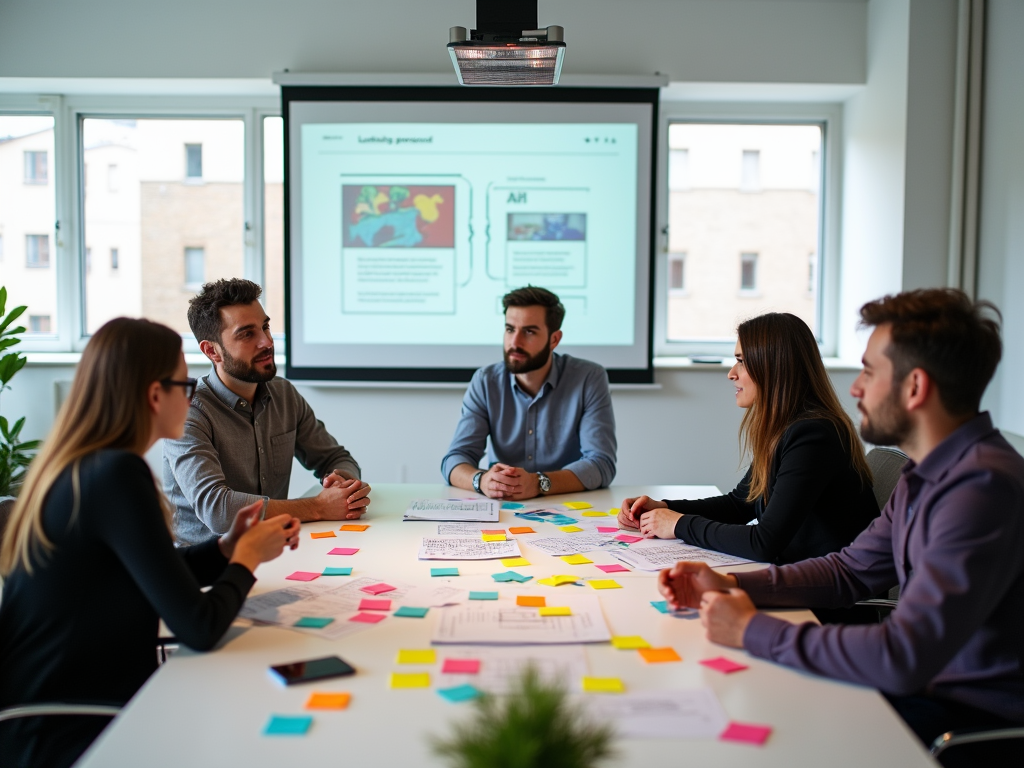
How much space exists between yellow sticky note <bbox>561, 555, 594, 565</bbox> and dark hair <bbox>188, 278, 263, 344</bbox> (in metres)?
1.31

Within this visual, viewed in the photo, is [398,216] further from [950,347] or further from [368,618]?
[950,347]

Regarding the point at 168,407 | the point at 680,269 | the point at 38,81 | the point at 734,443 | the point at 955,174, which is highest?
the point at 38,81

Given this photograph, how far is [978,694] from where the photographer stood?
150 centimetres

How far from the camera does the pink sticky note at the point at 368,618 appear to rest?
5.33 ft

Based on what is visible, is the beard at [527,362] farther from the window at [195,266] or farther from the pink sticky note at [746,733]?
the window at [195,266]

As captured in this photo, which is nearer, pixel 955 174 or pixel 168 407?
pixel 168 407

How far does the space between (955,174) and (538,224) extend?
6.64 ft

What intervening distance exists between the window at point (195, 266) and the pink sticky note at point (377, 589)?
3.51 m

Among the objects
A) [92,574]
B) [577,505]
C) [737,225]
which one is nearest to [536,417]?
[577,505]

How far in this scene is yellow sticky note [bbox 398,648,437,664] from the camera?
1437 millimetres

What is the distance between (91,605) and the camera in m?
1.49

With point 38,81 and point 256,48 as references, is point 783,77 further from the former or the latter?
point 38,81

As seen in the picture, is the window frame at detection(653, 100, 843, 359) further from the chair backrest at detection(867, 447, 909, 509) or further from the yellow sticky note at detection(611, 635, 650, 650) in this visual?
the yellow sticky note at detection(611, 635, 650, 650)

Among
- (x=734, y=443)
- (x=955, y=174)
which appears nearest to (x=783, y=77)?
(x=955, y=174)
